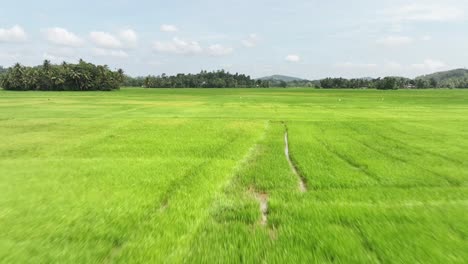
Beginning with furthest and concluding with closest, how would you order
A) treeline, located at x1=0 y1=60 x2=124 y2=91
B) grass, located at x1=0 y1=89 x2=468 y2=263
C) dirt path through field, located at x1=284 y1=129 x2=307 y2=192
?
treeline, located at x1=0 y1=60 x2=124 y2=91
dirt path through field, located at x1=284 y1=129 x2=307 y2=192
grass, located at x1=0 y1=89 x2=468 y2=263

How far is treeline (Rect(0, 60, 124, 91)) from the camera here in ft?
373

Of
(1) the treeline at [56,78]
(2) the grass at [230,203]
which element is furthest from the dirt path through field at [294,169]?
(1) the treeline at [56,78]

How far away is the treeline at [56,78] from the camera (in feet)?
373

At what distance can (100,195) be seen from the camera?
836 cm

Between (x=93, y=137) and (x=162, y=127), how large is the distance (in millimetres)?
5486

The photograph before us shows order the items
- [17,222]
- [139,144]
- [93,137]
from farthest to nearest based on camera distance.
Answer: [93,137] → [139,144] → [17,222]

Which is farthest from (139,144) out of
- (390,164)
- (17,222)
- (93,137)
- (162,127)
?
(390,164)

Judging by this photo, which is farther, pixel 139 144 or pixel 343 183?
pixel 139 144

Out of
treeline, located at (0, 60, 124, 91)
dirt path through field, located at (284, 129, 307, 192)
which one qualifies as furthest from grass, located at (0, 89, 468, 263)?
treeline, located at (0, 60, 124, 91)

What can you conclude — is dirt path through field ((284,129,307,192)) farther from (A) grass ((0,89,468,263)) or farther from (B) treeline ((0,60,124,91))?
(B) treeline ((0,60,124,91))

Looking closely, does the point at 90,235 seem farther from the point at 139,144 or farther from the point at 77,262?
the point at 139,144

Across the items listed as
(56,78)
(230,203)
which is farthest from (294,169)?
(56,78)

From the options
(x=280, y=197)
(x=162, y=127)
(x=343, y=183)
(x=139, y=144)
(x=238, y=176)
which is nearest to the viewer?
(x=280, y=197)

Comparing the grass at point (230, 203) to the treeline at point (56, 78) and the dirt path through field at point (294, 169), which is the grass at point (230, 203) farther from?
the treeline at point (56, 78)
